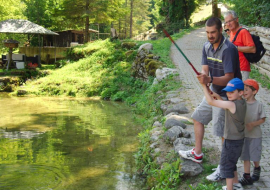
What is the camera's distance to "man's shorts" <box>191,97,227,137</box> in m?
4.06

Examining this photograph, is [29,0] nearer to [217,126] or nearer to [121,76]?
[121,76]

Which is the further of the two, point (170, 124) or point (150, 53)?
point (150, 53)

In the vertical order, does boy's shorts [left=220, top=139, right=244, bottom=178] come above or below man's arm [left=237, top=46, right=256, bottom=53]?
below

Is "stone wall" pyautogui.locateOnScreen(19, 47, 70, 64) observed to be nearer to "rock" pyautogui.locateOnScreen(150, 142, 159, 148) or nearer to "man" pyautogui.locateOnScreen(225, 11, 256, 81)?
"rock" pyautogui.locateOnScreen(150, 142, 159, 148)

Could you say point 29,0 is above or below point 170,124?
above

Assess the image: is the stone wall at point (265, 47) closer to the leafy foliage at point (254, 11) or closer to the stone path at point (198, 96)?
the leafy foliage at point (254, 11)

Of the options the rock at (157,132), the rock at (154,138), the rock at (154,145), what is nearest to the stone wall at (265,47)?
the rock at (157,132)

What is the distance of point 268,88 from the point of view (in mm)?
9922

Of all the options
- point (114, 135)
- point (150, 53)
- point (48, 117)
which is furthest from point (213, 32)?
point (150, 53)

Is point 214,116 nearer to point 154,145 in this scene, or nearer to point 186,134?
point 186,134

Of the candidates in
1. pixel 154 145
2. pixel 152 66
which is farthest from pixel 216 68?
pixel 152 66

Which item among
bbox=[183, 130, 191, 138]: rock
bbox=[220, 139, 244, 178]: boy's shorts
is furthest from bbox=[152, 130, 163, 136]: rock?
Answer: bbox=[220, 139, 244, 178]: boy's shorts

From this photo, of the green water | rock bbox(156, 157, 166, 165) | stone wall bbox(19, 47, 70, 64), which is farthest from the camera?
stone wall bbox(19, 47, 70, 64)

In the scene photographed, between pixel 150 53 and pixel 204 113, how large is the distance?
42.4 ft
